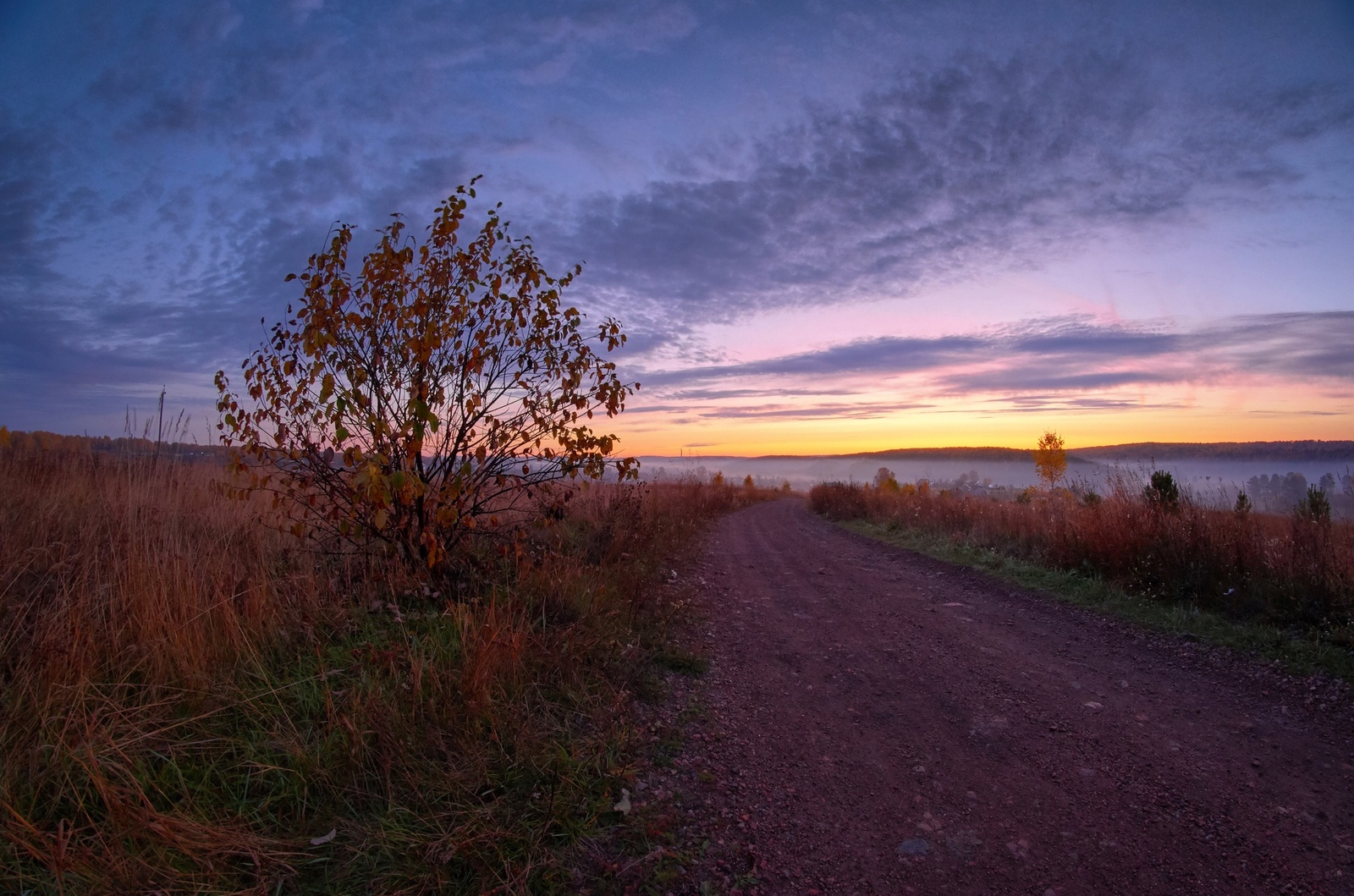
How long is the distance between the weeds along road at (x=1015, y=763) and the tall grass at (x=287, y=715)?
86 cm

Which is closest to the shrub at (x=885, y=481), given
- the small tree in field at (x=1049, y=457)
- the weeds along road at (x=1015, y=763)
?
the small tree in field at (x=1049, y=457)

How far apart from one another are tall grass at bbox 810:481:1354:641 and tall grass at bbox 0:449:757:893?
5886 mm

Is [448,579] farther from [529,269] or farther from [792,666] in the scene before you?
[792,666]

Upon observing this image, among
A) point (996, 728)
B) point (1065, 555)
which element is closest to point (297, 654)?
point (996, 728)

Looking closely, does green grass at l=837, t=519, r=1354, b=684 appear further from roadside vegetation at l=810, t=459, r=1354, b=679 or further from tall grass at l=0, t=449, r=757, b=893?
tall grass at l=0, t=449, r=757, b=893

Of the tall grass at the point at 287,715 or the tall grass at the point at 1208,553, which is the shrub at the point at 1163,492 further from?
the tall grass at the point at 287,715

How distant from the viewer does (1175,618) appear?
629cm

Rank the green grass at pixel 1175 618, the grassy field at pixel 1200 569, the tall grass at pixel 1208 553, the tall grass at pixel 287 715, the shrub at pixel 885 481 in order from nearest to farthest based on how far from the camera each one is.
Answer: the tall grass at pixel 287 715 → the green grass at pixel 1175 618 → the grassy field at pixel 1200 569 → the tall grass at pixel 1208 553 → the shrub at pixel 885 481

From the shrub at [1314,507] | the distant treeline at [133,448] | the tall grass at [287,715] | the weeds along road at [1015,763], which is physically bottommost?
the weeds along road at [1015,763]

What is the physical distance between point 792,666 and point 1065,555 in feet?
18.7

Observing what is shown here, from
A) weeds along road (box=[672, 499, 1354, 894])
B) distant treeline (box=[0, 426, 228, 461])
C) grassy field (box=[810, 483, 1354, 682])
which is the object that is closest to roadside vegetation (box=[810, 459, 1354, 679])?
grassy field (box=[810, 483, 1354, 682])

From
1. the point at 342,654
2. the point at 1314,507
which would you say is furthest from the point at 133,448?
the point at 1314,507

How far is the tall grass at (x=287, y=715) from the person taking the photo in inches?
101

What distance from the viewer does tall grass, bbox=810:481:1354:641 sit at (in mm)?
5840
